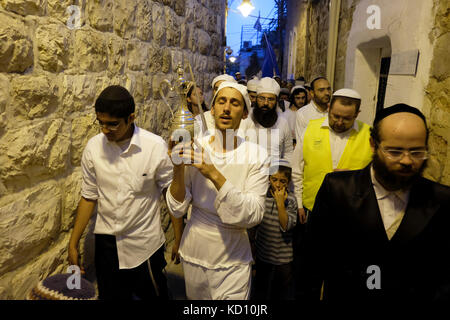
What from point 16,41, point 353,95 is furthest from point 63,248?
point 353,95

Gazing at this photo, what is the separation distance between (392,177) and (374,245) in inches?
12.9

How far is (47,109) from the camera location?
2.10 meters

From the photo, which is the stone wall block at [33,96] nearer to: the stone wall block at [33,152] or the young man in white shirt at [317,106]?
the stone wall block at [33,152]

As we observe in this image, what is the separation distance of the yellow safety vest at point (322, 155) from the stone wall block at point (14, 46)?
2.32m

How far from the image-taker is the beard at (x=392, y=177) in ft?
5.09

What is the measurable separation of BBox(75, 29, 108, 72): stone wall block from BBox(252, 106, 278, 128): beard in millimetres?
1783

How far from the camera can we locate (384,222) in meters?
1.62

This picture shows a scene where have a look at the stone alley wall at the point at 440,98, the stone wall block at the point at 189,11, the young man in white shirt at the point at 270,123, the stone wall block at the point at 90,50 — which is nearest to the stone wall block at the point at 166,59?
the stone wall block at the point at 189,11

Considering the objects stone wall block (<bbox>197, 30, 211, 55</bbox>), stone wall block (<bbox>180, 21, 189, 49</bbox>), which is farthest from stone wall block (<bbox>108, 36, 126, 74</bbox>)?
stone wall block (<bbox>197, 30, 211, 55</bbox>)

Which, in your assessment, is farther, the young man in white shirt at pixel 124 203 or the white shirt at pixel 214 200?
the young man in white shirt at pixel 124 203

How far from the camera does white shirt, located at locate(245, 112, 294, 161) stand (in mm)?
3690

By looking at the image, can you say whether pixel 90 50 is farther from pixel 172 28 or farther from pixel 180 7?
pixel 180 7

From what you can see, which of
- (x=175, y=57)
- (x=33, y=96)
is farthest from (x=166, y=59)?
(x=33, y=96)
